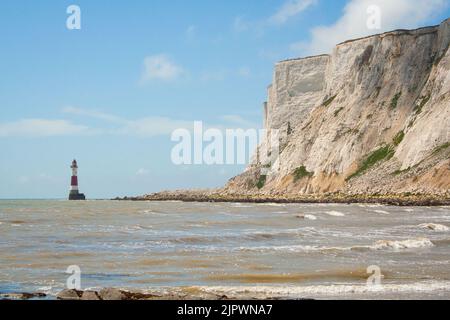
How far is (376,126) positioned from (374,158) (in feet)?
18.2

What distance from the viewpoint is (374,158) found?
78312mm

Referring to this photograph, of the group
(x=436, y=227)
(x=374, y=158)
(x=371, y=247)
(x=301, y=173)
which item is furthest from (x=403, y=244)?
(x=301, y=173)

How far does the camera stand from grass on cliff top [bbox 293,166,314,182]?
88.4 m

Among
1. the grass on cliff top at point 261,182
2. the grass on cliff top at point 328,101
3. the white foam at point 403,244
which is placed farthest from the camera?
the grass on cliff top at point 261,182

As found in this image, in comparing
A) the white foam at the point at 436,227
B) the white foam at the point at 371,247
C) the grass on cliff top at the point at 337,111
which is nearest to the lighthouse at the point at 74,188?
the grass on cliff top at the point at 337,111

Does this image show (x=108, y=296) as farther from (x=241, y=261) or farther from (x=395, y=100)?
(x=395, y=100)

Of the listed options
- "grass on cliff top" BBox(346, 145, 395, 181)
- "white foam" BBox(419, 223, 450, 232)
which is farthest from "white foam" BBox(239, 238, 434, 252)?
"grass on cliff top" BBox(346, 145, 395, 181)

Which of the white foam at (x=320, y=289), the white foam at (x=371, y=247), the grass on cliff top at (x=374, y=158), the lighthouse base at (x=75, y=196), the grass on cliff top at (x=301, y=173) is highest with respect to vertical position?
the grass on cliff top at (x=374, y=158)

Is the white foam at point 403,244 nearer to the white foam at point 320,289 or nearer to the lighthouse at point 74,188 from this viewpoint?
the white foam at point 320,289

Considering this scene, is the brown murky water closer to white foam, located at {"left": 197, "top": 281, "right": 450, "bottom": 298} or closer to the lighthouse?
white foam, located at {"left": 197, "top": 281, "right": 450, "bottom": 298}

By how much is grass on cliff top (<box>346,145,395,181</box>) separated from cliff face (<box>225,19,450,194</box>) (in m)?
0.16

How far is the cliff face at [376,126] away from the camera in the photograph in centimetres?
6975

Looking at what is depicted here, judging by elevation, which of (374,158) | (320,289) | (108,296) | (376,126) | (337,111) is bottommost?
(320,289)

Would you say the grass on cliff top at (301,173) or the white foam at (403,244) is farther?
the grass on cliff top at (301,173)
